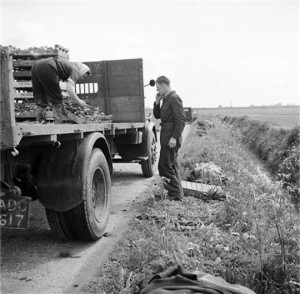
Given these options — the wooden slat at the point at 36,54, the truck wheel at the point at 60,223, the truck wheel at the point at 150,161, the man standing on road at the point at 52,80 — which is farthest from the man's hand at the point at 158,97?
the truck wheel at the point at 60,223

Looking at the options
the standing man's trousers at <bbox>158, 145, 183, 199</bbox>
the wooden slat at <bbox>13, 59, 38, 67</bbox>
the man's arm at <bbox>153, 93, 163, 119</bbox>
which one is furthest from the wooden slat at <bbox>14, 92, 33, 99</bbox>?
the standing man's trousers at <bbox>158, 145, 183, 199</bbox>

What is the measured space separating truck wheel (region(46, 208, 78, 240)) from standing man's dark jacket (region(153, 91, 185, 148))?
2.21 meters

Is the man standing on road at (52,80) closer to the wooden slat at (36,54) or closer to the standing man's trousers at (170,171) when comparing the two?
the wooden slat at (36,54)

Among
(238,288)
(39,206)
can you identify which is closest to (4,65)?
(238,288)

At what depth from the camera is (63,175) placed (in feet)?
11.9

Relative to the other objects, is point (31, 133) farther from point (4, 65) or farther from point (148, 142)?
point (148, 142)

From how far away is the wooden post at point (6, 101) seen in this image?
249 centimetres

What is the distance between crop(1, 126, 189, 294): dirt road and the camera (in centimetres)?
310

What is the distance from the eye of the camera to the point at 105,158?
4453 mm

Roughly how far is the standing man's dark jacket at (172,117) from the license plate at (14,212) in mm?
2904

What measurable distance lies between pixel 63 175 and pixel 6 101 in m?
1.25

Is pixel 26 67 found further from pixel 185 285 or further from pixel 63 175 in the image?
pixel 185 285

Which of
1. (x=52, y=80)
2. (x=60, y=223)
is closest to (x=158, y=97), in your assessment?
(x=52, y=80)

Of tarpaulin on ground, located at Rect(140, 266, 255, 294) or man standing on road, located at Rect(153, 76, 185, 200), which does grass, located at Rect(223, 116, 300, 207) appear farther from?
tarpaulin on ground, located at Rect(140, 266, 255, 294)
